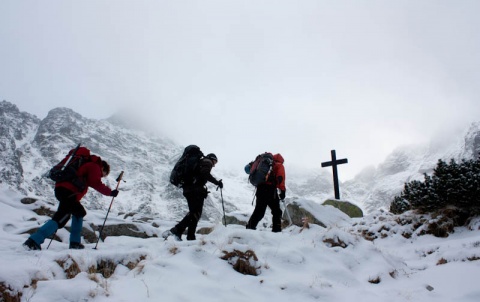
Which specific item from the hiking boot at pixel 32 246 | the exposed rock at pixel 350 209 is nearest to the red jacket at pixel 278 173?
the hiking boot at pixel 32 246

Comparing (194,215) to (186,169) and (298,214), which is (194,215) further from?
(298,214)

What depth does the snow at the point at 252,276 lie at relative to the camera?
345 cm

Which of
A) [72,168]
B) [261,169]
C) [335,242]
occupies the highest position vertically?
[261,169]

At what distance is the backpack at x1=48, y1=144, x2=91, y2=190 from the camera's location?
6.23 meters

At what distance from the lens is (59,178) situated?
620cm

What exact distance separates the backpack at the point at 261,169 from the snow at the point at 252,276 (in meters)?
1.58

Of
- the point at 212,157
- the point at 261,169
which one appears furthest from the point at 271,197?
the point at 212,157

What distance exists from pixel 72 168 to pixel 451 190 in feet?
29.9

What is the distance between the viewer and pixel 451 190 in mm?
8703

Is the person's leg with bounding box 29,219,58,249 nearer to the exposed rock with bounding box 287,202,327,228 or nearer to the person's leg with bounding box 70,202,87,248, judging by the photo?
the person's leg with bounding box 70,202,87,248

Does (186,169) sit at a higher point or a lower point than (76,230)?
higher

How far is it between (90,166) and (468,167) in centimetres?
943

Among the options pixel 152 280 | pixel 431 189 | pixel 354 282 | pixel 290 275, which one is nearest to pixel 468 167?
pixel 431 189

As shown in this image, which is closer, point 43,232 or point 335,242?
point 43,232
